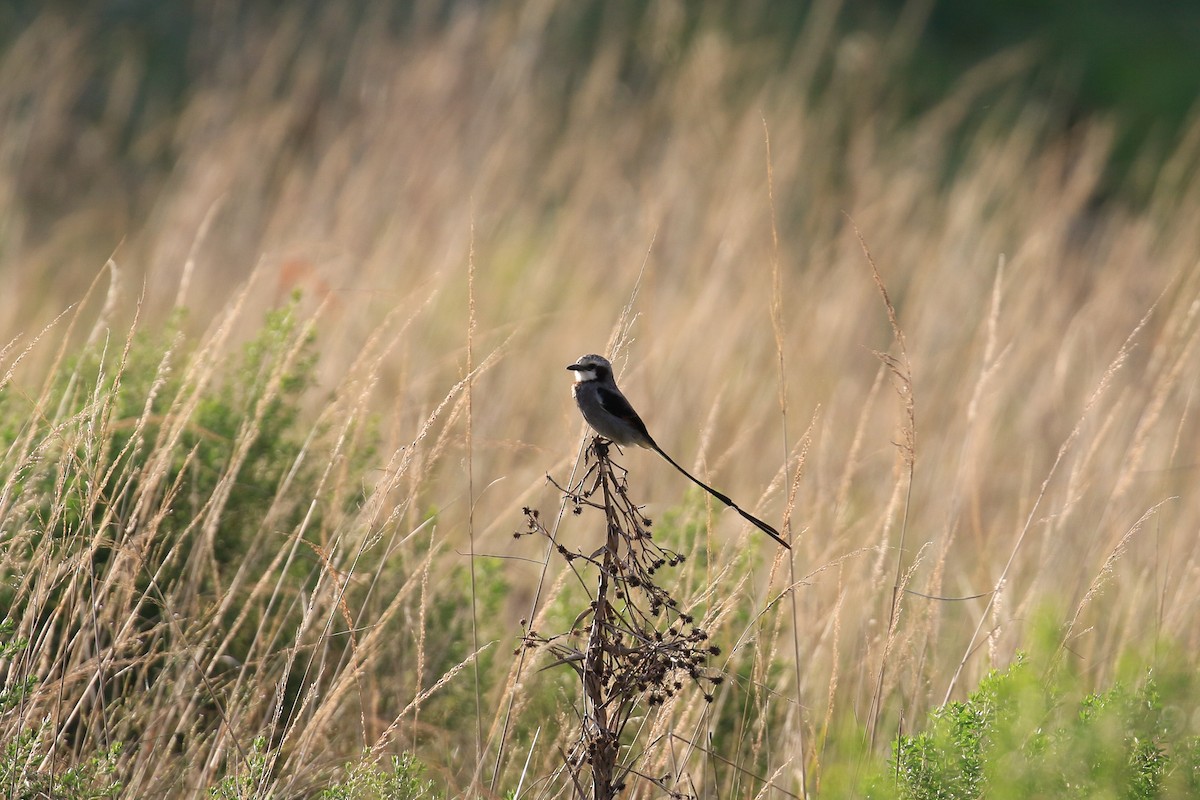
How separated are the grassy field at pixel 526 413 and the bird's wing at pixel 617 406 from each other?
12 centimetres

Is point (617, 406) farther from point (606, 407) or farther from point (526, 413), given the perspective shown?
point (526, 413)

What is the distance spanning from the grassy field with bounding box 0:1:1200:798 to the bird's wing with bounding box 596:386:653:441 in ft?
0.41

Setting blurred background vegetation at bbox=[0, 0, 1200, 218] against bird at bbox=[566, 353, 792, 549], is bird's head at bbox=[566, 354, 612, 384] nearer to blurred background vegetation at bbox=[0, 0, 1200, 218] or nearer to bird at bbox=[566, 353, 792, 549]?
bird at bbox=[566, 353, 792, 549]

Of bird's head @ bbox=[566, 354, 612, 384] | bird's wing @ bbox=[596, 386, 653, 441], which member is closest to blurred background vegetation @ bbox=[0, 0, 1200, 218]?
bird's head @ bbox=[566, 354, 612, 384]

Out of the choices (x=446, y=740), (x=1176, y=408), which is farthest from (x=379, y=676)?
(x=1176, y=408)

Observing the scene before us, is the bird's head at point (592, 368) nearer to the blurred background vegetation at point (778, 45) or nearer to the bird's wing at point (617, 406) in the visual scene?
the bird's wing at point (617, 406)

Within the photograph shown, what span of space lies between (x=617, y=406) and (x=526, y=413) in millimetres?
1465

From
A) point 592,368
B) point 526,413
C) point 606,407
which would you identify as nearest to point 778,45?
point 526,413

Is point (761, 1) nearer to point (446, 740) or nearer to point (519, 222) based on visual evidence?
point (519, 222)

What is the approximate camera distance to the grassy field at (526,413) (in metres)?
2.31

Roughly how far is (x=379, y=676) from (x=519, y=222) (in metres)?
2.87

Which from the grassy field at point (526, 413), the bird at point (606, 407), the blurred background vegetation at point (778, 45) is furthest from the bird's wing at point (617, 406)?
the blurred background vegetation at point (778, 45)

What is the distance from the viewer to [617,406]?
8.94ft

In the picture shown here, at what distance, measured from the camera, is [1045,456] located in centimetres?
462
